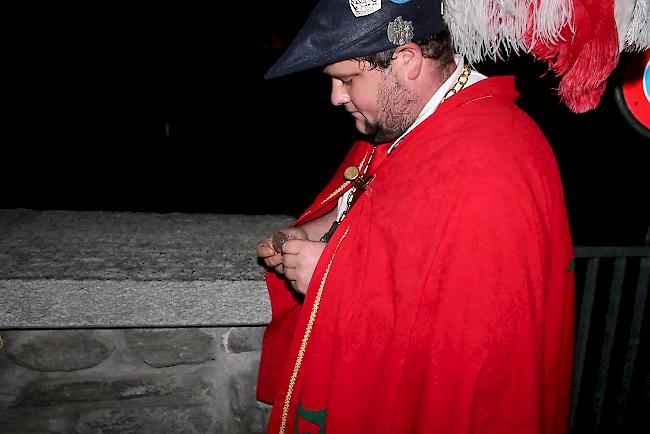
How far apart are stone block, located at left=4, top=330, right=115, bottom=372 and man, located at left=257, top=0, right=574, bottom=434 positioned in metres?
0.72

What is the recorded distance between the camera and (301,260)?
1.24 m

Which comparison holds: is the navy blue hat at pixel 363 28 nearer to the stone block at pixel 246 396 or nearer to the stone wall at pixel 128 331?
the stone wall at pixel 128 331

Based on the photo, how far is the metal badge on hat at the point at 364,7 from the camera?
116 centimetres

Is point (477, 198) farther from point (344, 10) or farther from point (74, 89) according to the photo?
point (74, 89)

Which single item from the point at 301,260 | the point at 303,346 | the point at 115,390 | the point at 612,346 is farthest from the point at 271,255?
the point at 612,346

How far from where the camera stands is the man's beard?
1.24 meters

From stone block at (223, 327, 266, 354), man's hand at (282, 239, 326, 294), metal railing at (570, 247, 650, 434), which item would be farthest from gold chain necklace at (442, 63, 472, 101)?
metal railing at (570, 247, 650, 434)

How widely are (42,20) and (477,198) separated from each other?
14906 millimetres

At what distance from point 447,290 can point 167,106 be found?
13624 mm

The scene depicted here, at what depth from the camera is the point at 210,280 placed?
1444 mm

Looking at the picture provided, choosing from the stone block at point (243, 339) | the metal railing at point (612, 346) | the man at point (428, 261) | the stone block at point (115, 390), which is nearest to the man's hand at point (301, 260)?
the man at point (428, 261)

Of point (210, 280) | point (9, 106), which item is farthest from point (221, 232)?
point (9, 106)

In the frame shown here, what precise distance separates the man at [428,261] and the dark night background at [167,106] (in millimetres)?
6941

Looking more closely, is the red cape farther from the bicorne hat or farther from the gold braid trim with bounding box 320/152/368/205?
the gold braid trim with bounding box 320/152/368/205
